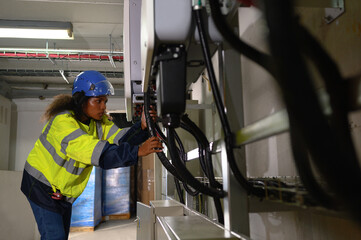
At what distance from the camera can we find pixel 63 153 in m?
1.89

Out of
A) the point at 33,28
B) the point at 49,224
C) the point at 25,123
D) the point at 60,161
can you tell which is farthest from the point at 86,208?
the point at 60,161

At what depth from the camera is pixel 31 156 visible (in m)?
1.99

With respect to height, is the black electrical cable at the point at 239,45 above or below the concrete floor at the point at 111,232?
above

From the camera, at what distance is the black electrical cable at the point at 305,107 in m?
0.27

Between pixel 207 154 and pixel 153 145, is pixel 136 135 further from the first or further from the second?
pixel 207 154

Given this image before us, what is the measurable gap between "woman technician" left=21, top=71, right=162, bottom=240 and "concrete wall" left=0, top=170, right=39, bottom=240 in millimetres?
2541

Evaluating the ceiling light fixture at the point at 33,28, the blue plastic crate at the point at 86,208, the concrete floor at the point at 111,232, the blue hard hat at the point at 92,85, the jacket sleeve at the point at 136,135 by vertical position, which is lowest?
the concrete floor at the point at 111,232

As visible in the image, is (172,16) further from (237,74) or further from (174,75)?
(237,74)

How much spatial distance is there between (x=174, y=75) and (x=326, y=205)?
0.42 m

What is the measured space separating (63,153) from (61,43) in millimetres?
2438

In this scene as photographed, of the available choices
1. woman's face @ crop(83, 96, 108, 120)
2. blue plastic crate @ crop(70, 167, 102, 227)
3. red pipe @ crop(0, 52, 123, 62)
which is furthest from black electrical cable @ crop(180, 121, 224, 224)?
blue plastic crate @ crop(70, 167, 102, 227)

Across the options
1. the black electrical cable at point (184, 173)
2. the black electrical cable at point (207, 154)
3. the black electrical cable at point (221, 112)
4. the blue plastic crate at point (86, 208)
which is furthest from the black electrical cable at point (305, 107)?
the blue plastic crate at point (86, 208)

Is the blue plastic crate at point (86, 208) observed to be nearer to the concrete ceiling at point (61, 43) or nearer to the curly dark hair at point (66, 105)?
the concrete ceiling at point (61, 43)

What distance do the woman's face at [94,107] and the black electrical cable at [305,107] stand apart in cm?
192
